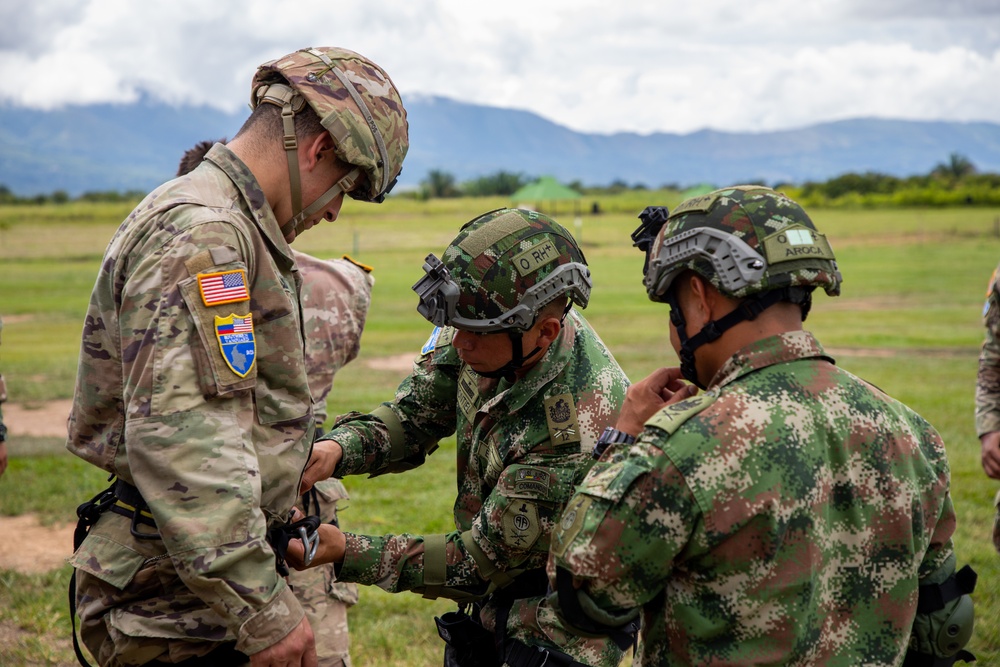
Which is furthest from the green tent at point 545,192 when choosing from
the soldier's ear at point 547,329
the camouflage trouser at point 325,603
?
the soldier's ear at point 547,329

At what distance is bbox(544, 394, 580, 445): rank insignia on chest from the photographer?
3242 millimetres

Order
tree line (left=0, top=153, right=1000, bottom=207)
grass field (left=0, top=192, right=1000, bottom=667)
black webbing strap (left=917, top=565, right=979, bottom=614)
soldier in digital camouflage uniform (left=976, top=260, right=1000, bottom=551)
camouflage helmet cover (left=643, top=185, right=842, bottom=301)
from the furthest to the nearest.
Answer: tree line (left=0, top=153, right=1000, bottom=207) < grass field (left=0, top=192, right=1000, bottom=667) < soldier in digital camouflage uniform (left=976, top=260, right=1000, bottom=551) < black webbing strap (left=917, top=565, right=979, bottom=614) < camouflage helmet cover (left=643, top=185, right=842, bottom=301)

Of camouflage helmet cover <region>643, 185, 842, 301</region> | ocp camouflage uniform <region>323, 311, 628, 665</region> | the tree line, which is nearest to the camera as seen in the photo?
camouflage helmet cover <region>643, 185, 842, 301</region>

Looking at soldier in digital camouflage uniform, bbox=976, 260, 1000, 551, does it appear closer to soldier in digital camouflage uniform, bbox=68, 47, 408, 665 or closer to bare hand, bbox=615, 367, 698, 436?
bare hand, bbox=615, 367, 698, 436

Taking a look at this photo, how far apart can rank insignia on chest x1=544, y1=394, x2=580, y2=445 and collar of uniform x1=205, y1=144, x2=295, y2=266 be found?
0.99 meters

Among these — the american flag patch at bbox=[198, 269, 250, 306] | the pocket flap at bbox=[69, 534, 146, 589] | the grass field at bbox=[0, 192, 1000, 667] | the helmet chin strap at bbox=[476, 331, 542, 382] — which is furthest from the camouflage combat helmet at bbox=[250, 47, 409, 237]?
the grass field at bbox=[0, 192, 1000, 667]

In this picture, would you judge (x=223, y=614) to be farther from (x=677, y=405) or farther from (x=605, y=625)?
(x=677, y=405)

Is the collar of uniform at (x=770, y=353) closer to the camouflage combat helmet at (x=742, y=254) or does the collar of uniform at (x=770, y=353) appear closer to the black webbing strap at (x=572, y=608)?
the camouflage combat helmet at (x=742, y=254)

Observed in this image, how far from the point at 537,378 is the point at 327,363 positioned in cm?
194

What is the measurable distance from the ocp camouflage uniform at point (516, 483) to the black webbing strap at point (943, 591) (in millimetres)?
1081

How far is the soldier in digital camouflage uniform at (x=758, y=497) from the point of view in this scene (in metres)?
2.31

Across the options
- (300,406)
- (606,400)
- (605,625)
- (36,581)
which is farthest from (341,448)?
(36,581)

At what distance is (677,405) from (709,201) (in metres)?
0.56

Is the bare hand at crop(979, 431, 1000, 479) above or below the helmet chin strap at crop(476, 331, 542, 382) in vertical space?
below
